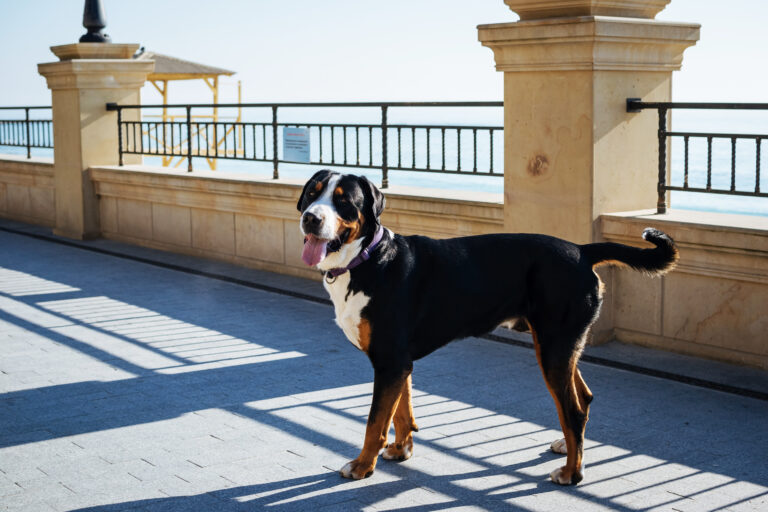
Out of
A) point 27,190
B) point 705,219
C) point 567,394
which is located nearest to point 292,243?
point 705,219

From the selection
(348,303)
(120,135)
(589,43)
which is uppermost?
(589,43)

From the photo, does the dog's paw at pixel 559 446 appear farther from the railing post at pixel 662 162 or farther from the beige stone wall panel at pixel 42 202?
the beige stone wall panel at pixel 42 202

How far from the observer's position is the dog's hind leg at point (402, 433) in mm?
5078

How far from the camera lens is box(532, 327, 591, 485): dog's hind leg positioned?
4.72 meters

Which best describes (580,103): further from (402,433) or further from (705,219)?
(402,433)

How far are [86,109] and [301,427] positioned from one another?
9280 mm

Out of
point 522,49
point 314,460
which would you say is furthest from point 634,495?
point 522,49

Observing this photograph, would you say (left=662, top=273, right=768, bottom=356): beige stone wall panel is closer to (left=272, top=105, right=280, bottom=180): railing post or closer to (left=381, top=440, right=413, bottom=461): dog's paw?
(left=381, top=440, right=413, bottom=461): dog's paw

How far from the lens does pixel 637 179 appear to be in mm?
7668

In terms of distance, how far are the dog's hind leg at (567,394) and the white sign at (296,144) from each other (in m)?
6.43

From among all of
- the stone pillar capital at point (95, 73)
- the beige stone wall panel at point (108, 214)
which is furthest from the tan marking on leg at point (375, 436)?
the stone pillar capital at point (95, 73)

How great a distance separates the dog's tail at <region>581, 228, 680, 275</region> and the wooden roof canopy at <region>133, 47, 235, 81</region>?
90.3ft

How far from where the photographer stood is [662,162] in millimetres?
7602

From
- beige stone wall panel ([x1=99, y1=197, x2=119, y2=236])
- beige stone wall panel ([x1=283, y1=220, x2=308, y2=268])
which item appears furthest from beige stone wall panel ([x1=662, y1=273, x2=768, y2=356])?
beige stone wall panel ([x1=99, y1=197, x2=119, y2=236])
